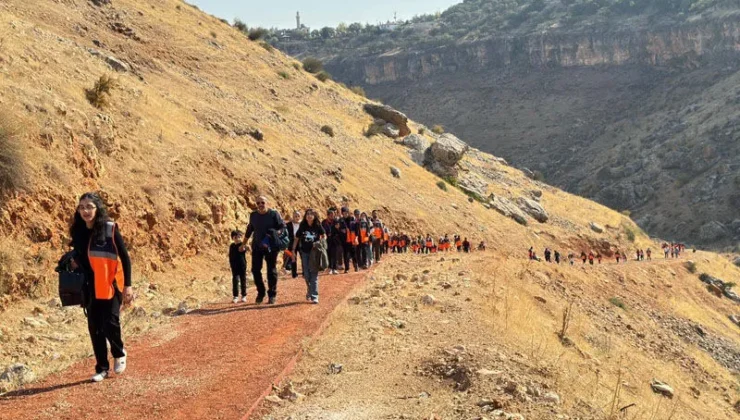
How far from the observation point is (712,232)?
61.6 m

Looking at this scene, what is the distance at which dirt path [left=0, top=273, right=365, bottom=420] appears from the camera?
5.87 metres

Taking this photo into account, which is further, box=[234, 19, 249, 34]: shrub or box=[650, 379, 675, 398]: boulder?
box=[234, 19, 249, 34]: shrub

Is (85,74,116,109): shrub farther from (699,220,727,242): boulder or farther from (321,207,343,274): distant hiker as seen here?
(699,220,727,242): boulder

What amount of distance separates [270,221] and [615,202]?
68084mm

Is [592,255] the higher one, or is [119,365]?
[119,365]

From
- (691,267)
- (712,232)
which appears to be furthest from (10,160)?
(712,232)

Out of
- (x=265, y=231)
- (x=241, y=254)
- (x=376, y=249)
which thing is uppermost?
(x=265, y=231)

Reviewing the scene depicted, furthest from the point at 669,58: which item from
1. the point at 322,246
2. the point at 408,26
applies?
the point at 322,246

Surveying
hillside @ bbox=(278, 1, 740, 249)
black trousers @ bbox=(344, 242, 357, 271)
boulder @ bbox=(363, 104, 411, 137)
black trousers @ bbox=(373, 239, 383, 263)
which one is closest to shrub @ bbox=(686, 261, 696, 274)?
boulder @ bbox=(363, 104, 411, 137)

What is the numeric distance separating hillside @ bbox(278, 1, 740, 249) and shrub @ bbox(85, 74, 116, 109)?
5679 cm

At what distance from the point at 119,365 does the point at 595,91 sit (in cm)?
10865

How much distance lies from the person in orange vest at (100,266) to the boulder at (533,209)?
37.7m

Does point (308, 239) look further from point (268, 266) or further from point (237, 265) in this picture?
point (237, 265)

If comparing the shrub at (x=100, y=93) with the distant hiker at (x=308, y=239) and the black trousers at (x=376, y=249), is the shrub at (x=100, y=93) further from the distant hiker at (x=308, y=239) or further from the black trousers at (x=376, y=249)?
the distant hiker at (x=308, y=239)
